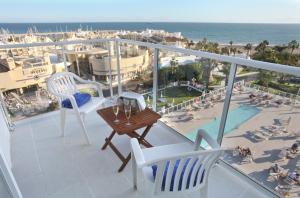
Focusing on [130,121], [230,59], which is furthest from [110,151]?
[230,59]

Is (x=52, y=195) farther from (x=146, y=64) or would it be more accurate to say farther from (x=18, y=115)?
(x=146, y=64)

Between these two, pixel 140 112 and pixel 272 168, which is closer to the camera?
pixel 272 168

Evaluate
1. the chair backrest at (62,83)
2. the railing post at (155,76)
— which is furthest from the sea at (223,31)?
the chair backrest at (62,83)

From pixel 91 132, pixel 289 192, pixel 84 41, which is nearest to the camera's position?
pixel 289 192

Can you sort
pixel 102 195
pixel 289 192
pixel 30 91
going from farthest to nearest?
pixel 30 91, pixel 102 195, pixel 289 192

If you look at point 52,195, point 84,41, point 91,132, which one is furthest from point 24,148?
point 84,41

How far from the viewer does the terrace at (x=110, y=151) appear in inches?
69.4

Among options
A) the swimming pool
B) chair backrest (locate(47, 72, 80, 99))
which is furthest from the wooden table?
chair backrest (locate(47, 72, 80, 99))

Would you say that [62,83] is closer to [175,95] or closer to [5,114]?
[5,114]

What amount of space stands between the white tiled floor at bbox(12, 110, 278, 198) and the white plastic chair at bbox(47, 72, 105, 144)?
0.23 meters

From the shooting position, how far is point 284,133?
69.5 inches

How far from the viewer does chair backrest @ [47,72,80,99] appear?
8.38ft

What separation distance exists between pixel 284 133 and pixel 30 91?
3390mm

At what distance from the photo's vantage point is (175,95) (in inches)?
106
